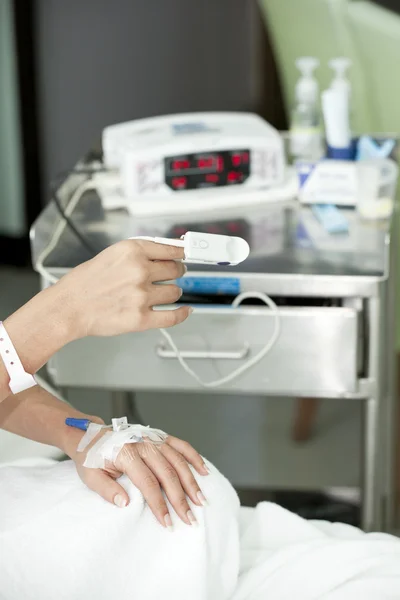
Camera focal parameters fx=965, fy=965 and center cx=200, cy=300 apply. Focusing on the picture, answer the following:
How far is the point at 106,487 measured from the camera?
1051 mm

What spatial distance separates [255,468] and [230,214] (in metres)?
0.77

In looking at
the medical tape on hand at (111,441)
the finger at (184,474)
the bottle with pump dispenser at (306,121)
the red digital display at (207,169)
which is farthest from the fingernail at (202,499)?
the bottle with pump dispenser at (306,121)

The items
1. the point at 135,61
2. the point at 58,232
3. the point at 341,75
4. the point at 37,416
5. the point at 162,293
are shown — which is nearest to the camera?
the point at 162,293

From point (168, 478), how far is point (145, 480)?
25 mm

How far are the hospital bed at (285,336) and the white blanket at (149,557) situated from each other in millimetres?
394

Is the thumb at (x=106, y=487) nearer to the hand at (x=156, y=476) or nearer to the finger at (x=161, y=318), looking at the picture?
the hand at (x=156, y=476)

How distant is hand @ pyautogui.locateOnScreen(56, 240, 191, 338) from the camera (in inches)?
42.1

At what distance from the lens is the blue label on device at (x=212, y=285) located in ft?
4.74

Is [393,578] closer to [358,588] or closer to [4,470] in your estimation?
[358,588]

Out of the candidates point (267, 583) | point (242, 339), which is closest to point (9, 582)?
point (267, 583)

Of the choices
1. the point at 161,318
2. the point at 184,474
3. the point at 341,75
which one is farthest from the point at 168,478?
the point at 341,75

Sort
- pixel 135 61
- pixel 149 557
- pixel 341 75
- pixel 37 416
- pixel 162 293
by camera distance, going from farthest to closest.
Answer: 1. pixel 135 61
2. pixel 341 75
3. pixel 37 416
4. pixel 162 293
5. pixel 149 557

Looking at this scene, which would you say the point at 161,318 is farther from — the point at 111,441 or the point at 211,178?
the point at 211,178

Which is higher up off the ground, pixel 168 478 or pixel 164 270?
pixel 164 270
